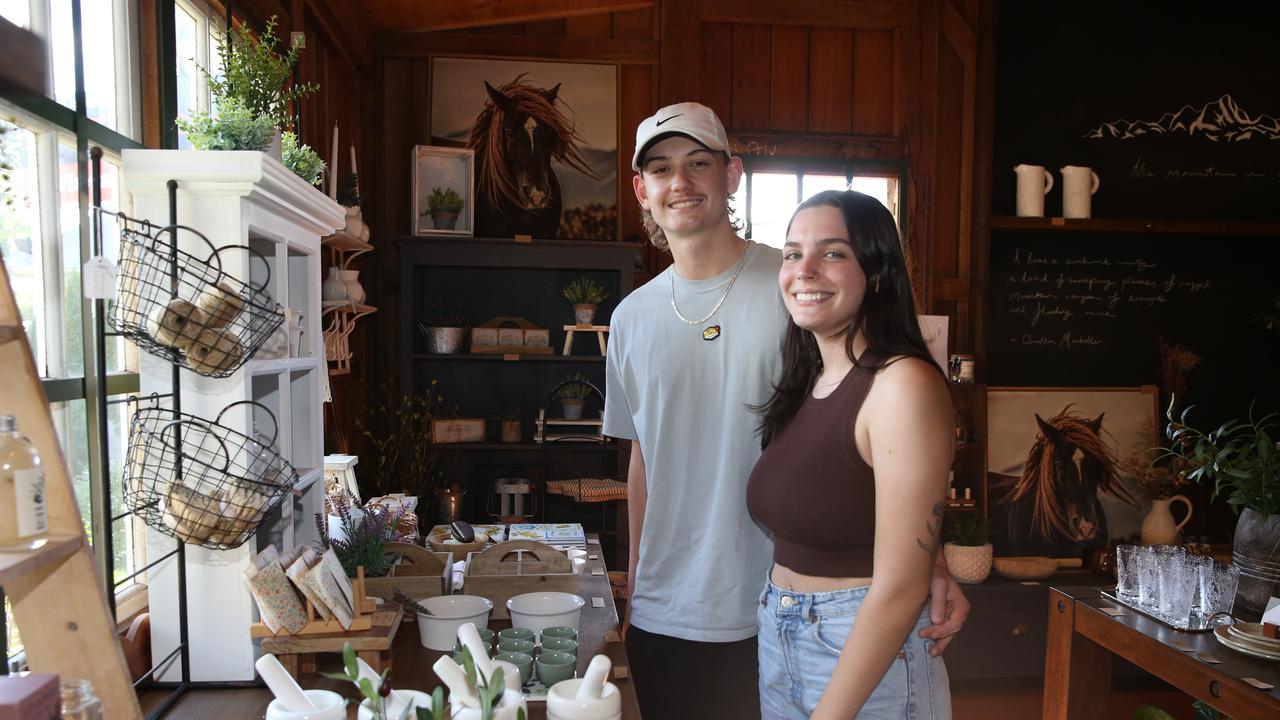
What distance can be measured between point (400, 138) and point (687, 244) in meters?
3.09

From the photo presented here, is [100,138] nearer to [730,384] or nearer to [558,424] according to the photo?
[730,384]

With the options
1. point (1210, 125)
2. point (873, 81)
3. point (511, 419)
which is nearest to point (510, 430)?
point (511, 419)

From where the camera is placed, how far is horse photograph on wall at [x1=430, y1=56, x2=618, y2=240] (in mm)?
4410

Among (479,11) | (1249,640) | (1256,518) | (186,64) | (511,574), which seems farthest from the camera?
(479,11)

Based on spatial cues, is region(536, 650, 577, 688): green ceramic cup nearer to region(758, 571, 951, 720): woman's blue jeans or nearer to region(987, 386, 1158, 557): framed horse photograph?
region(758, 571, 951, 720): woman's blue jeans

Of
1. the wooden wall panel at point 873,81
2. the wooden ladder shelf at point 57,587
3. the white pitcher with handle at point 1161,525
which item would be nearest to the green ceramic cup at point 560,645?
the wooden ladder shelf at point 57,587

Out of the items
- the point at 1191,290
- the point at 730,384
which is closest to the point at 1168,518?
the point at 1191,290

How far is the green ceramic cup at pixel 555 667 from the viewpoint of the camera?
1435 mm

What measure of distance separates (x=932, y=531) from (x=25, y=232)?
1590 mm

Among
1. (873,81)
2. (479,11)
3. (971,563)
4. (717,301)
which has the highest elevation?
(479,11)

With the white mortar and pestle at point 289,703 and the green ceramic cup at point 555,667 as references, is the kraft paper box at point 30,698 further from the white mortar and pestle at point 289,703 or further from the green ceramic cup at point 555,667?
the green ceramic cup at point 555,667

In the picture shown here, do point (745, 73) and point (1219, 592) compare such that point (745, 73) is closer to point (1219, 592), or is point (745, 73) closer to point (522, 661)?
point (1219, 592)

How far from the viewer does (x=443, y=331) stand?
167 inches

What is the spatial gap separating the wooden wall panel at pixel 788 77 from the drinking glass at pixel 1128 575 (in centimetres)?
276
